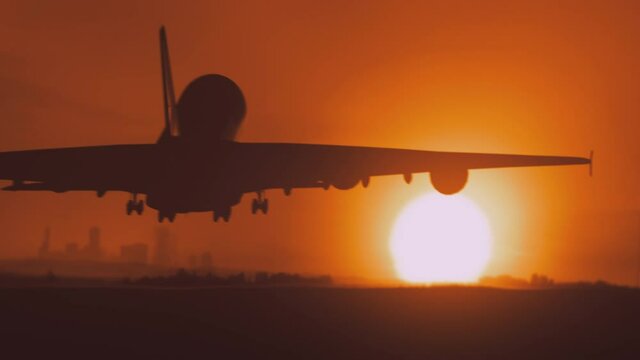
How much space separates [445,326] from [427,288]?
16.2m

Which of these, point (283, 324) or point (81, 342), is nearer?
point (81, 342)

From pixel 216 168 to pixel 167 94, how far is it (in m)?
20.7

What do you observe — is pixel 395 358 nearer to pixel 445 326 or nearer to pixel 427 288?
pixel 445 326

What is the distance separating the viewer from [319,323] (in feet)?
116

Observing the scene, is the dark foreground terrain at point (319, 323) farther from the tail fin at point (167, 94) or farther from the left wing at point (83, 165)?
the tail fin at point (167, 94)

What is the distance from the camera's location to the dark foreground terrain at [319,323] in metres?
29.1

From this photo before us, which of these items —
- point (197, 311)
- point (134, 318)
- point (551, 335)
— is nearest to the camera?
point (551, 335)

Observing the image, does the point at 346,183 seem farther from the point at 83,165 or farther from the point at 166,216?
the point at 83,165

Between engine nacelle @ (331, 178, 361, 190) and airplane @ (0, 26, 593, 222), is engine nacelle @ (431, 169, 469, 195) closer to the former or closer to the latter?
airplane @ (0, 26, 593, 222)

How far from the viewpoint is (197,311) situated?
38781 millimetres

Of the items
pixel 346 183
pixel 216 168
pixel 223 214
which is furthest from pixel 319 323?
pixel 223 214

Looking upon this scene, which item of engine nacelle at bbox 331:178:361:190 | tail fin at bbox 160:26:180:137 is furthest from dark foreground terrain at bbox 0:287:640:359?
tail fin at bbox 160:26:180:137

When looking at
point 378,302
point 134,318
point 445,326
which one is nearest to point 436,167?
point 378,302

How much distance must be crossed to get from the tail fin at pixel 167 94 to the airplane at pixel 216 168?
2726mm
